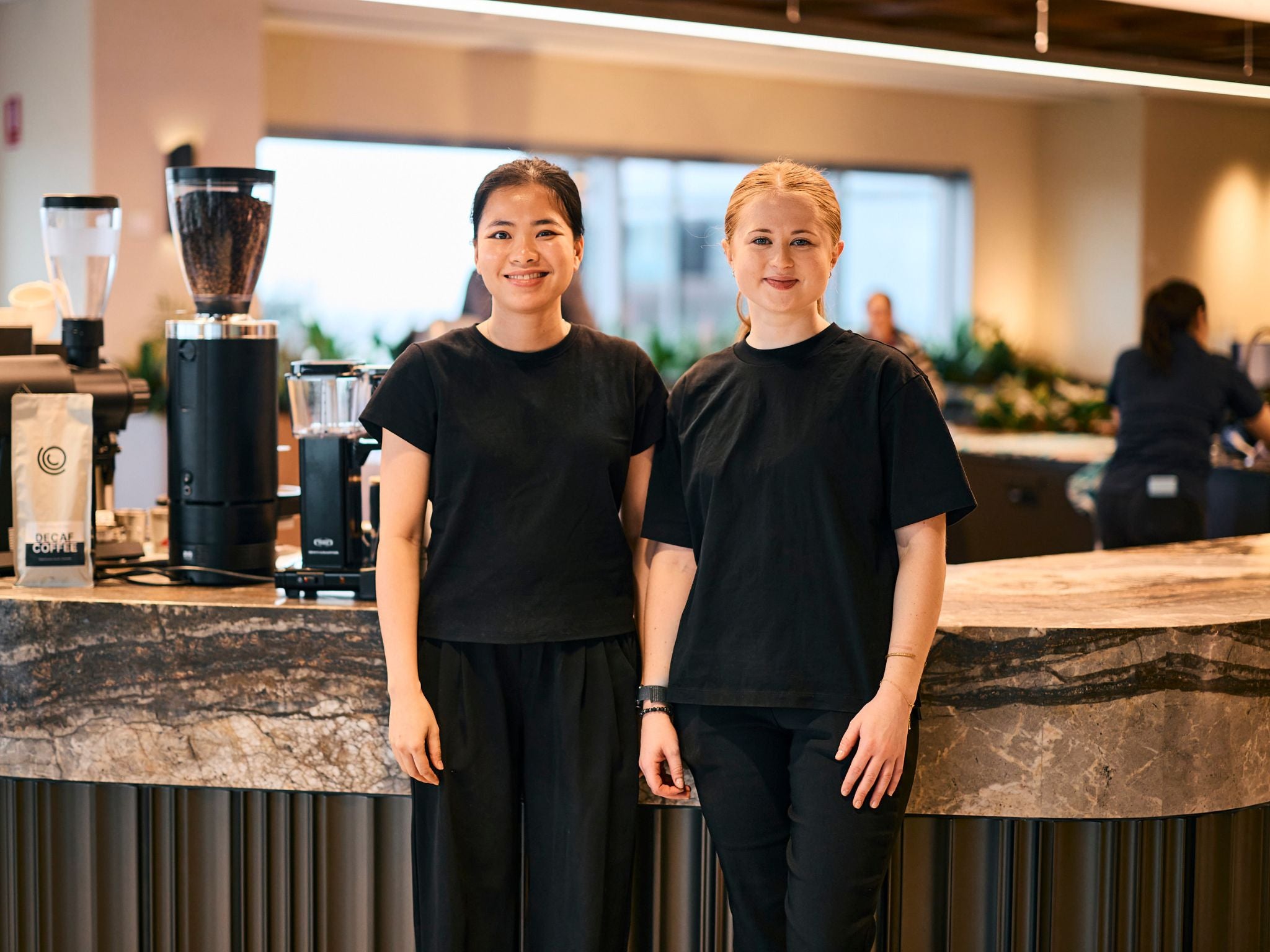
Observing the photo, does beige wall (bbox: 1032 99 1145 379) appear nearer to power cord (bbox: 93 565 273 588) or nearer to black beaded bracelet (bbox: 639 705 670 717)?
power cord (bbox: 93 565 273 588)

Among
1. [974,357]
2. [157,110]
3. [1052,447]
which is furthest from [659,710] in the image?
[974,357]

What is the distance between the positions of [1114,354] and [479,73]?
4216mm

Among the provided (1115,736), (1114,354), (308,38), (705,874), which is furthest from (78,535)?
(1114,354)

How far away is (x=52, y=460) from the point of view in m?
2.16

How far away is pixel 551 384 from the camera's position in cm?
169

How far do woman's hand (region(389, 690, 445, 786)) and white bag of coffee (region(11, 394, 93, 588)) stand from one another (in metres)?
0.79

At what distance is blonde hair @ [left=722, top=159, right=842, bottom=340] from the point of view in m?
1.59

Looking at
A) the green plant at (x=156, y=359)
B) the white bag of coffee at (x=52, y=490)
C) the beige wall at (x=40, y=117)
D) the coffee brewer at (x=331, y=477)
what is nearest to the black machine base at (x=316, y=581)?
the coffee brewer at (x=331, y=477)

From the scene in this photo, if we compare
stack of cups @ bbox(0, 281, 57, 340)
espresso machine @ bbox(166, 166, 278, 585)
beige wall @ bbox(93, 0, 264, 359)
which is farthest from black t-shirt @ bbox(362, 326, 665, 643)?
beige wall @ bbox(93, 0, 264, 359)

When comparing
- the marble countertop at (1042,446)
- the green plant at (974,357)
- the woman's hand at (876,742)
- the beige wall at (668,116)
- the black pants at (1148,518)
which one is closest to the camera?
the woman's hand at (876,742)

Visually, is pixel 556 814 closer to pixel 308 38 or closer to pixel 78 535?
pixel 78 535

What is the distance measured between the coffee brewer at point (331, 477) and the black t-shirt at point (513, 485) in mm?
444

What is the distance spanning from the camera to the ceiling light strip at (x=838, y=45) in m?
2.80

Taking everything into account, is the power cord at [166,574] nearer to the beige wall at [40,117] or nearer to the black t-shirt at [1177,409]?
the black t-shirt at [1177,409]
